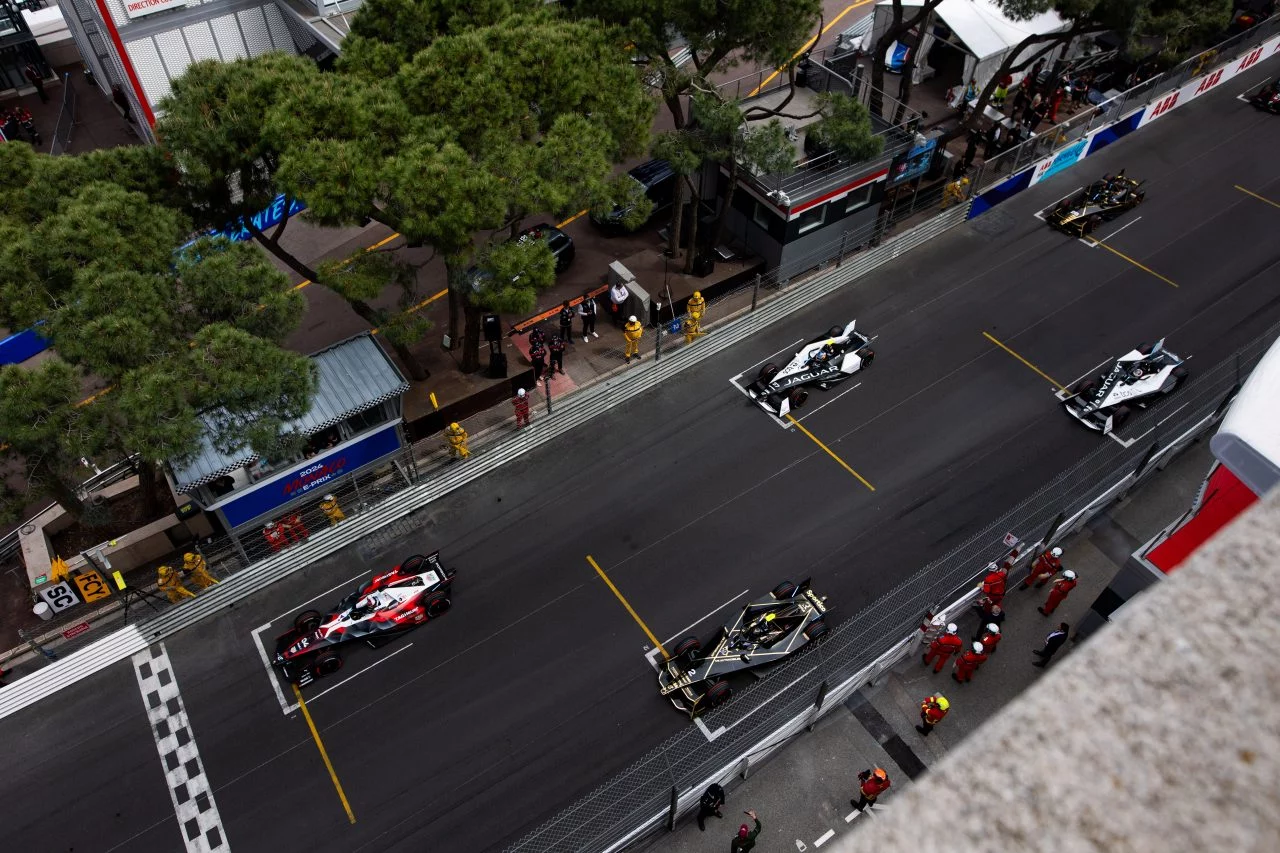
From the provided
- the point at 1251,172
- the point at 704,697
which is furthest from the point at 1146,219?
the point at 704,697

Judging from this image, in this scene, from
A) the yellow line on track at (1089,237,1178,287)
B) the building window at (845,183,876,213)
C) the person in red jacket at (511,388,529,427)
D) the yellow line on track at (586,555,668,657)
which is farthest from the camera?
the yellow line on track at (1089,237,1178,287)

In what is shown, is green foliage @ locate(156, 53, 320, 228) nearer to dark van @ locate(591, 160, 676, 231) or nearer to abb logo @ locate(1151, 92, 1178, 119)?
dark van @ locate(591, 160, 676, 231)

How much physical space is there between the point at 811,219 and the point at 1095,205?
1134 cm

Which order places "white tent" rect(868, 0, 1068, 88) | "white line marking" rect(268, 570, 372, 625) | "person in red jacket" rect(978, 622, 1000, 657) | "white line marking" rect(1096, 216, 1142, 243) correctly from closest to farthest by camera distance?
1. "person in red jacket" rect(978, 622, 1000, 657)
2. "white line marking" rect(268, 570, 372, 625)
3. "white line marking" rect(1096, 216, 1142, 243)
4. "white tent" rect(868, 0, 1068, 88)

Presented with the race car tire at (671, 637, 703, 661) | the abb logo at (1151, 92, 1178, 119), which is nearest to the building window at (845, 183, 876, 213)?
the abb logo at (1151, 92, 1178, 119)

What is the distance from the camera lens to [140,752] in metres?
19.7

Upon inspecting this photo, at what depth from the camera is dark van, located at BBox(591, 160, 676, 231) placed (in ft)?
106

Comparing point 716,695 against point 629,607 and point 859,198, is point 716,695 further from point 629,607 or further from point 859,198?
point 859,198

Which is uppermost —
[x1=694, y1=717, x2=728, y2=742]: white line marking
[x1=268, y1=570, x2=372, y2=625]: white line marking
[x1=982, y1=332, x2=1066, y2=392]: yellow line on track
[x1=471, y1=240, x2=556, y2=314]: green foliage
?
[x1=471, y1=240, x2=556, y2=314]: green foliage

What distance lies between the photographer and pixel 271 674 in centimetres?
2089

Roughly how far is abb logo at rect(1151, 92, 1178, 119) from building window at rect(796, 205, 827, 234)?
17.1 meters

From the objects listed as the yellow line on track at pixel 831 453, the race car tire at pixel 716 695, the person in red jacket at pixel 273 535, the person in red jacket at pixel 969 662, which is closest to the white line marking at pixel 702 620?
the race car tire at pixel 716 695

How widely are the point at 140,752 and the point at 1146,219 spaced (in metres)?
35.5

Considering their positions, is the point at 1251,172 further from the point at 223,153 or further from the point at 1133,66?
the point at 223,153
